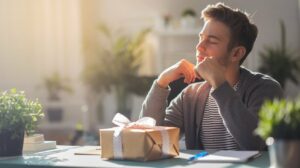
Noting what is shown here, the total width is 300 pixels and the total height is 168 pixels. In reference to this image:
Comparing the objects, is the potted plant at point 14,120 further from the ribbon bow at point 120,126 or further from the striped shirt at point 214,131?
the striped shirt at point 214,131

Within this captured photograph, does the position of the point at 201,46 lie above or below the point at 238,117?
above

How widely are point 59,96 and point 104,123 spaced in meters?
0.63

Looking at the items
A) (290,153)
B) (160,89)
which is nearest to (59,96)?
(160,89)

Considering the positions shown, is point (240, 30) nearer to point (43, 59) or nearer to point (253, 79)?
point (253, 79)

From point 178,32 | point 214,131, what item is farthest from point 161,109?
point 178,32

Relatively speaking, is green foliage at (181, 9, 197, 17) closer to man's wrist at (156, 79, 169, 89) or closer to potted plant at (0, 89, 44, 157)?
man's wrist at (156, 79, 169, 89)

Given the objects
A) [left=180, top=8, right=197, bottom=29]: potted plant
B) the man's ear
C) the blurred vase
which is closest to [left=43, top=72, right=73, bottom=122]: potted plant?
[left=180, top=8, right=197, bottom=29]: potted plant

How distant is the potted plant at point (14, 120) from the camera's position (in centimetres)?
154

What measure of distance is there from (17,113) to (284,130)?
0.79m

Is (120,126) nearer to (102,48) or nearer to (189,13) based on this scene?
(189,13)

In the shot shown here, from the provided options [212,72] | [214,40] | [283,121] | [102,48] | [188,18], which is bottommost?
[283,121]

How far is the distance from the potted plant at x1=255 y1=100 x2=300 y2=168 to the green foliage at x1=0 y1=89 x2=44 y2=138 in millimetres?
747

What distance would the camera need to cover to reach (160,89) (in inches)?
77.6

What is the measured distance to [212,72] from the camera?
5.27 ft
